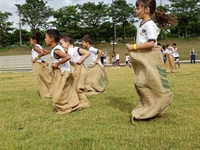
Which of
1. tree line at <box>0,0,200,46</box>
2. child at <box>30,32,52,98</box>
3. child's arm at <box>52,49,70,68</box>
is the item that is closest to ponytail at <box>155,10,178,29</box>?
child's arm at <box>52,49,70,68</box>

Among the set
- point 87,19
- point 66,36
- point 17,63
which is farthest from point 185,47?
point 66,36

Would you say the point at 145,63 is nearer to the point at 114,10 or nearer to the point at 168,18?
the point at 168,18

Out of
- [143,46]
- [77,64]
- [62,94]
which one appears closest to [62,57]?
[62,94]

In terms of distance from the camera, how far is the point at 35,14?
46.2 meters

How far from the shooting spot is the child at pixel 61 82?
5.37m

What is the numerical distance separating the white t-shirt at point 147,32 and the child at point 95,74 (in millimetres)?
3627

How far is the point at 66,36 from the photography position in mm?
6719

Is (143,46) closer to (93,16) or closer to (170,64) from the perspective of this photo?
(170,64)

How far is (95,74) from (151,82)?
4125 millimetres

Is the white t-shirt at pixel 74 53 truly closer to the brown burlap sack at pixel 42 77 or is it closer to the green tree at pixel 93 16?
the brown burlap sack at pixel 42 77

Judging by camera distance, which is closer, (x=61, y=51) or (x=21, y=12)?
(x=61, y=51)

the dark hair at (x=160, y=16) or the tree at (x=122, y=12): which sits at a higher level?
the tree at (x=122, y=12)

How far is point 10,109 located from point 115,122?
2583 millimetres

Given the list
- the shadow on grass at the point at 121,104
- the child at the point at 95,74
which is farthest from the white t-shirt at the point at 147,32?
the child at the point at 95,74
